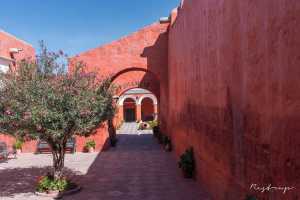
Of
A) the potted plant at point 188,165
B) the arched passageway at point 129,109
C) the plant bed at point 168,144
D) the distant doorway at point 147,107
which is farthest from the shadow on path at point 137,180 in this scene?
the distant doorway at point 147,107

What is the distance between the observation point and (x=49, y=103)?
8680 millimetres

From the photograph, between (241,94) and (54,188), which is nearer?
(241,94)

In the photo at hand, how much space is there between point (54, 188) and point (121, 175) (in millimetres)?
2715

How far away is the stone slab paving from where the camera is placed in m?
9.12

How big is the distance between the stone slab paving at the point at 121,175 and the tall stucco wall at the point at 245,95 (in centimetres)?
92

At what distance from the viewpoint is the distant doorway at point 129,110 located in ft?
→ 135

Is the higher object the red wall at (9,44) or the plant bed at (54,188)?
the red wall at (9,44)

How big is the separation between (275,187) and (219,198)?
129 inches

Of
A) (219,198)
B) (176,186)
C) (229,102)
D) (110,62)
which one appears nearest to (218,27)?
(229,102)

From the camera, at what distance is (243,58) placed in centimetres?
589

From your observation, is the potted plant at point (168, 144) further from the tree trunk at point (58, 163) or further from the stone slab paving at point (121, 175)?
the tree trunk at point (58, 163)

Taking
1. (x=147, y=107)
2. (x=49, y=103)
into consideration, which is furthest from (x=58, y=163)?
(x=147, y=107)

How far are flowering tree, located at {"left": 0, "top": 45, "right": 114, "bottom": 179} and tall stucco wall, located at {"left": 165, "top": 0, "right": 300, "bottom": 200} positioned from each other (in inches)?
114

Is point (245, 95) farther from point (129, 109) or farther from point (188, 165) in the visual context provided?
point (129, 109)
